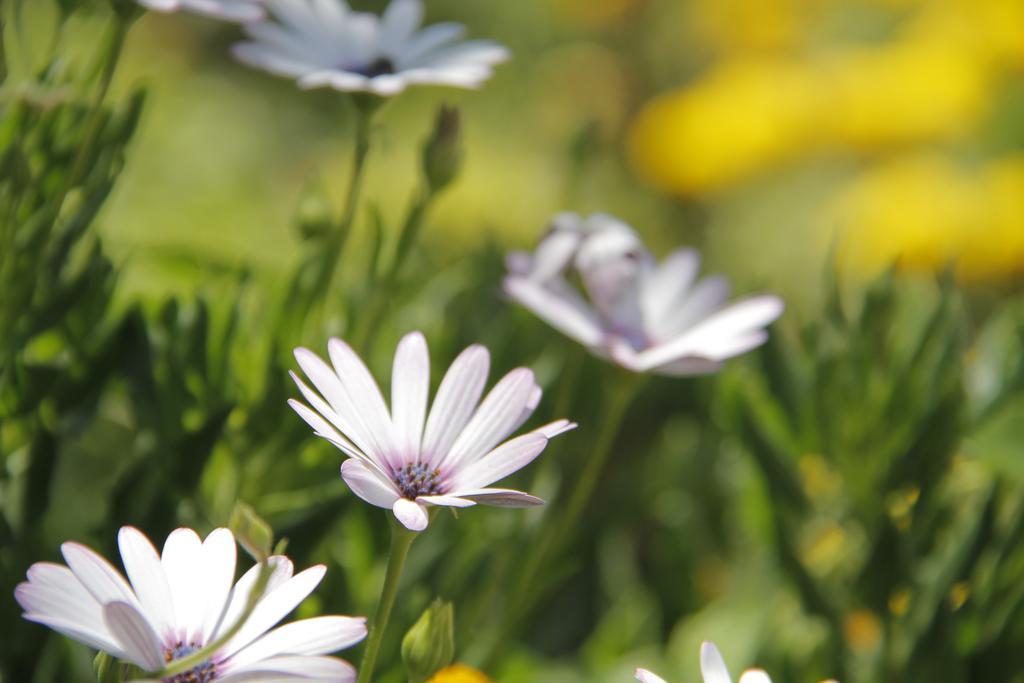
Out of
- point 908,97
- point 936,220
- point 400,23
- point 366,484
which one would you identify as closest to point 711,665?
point 366,484

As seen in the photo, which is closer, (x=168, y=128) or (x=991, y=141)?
(x=168, y=128)

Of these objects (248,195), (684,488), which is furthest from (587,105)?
(684,488)

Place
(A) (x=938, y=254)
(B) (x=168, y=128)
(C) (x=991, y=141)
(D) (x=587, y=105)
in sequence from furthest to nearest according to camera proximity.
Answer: (D) (x=587, y=105) → (C) (x=991, y=141) → (B) (x=168, y=128) → (A) (x=938, y=254)

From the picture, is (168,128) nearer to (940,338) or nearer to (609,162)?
(609,162)

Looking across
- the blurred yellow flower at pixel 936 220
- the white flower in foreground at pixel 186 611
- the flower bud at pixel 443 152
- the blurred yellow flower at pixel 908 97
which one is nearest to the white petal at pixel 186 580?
the white flower in foreground at pixel 186 611

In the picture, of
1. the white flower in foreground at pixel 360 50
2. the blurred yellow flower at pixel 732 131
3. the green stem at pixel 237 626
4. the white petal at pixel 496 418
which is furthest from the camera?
the blurred yellow flower at pixel 732 131

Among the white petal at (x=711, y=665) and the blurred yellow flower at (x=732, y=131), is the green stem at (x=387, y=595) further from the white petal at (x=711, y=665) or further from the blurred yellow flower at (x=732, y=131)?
the blurred yellow flower at (x=732, y=131)

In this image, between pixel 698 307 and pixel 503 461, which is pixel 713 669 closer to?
pixel 503 461
